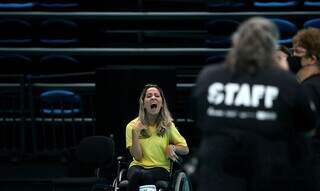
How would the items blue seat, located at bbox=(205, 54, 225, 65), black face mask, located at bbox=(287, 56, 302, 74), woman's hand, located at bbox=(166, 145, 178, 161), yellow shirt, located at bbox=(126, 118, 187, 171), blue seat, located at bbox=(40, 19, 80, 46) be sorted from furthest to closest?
blue seat, located at bbox=(40, 19, 80, 46), blue seat, located at bbox=(205, 54, 225, 65), yellow shirt, located at bbox=(126, 118, 187, 171), woman's hand, located at bbox=(166, 145, 178, 161), black face mask, located at bbox=(287, 56, 302, 74)

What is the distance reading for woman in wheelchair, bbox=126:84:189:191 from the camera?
7238 millimetres

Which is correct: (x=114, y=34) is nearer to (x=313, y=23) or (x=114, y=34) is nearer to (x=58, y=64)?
(x=58, y=64)

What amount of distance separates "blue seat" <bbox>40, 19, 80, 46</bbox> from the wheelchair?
11.8ft

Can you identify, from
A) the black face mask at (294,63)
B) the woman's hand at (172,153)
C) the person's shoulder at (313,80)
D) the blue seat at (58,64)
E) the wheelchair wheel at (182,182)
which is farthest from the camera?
the blue seat at (58,64)

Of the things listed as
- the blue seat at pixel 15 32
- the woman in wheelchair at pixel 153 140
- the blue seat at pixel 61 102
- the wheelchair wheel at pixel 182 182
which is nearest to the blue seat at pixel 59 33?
the blue seat at pixel 15 32

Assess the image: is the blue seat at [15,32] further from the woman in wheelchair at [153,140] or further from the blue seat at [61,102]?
the woman in wheelchair at [153,140]

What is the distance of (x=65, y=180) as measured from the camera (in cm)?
808

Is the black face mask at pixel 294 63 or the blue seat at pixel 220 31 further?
the blue seat at pixel 220 31

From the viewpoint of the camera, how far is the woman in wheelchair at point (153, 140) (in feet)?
23.7

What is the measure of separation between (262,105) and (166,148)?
336 cm

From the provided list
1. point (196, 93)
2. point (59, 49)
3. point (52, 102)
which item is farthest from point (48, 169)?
point (196, 93)

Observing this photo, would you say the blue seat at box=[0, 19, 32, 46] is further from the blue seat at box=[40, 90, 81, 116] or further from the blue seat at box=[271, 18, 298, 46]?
the blue seat at box=[271, 18, 298, 46]
